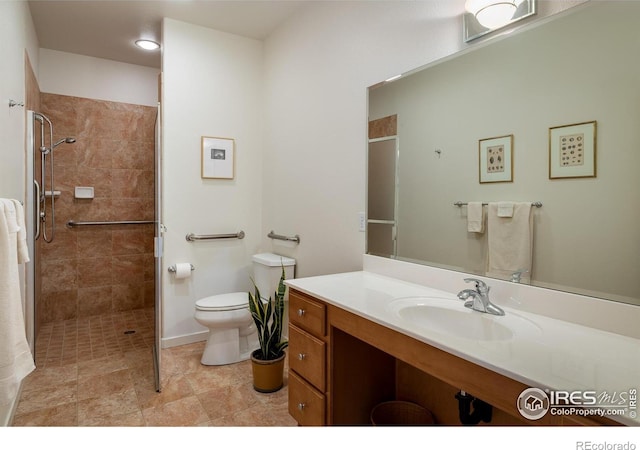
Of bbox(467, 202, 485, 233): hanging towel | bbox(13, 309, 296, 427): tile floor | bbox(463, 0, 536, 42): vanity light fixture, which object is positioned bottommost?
bbox(13, 309, 296, 427): tile floor

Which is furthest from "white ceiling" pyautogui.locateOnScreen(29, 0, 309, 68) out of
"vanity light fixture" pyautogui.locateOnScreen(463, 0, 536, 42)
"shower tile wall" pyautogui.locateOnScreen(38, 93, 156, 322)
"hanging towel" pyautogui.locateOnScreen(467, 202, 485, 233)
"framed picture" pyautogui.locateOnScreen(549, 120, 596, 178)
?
"framed picture" pyautogui.locateOnScreen(549, 120, 596, 178)

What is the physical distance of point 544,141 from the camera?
136 centimetres

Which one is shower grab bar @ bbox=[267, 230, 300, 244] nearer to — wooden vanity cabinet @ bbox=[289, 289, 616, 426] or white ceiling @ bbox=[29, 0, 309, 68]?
wooden vanity cabinet @ bbox=[289, 289, 616, 426]

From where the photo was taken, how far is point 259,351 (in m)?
2.31

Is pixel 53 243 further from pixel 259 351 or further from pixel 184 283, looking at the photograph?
pixel 259 351

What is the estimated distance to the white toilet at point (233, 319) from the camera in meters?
2.54

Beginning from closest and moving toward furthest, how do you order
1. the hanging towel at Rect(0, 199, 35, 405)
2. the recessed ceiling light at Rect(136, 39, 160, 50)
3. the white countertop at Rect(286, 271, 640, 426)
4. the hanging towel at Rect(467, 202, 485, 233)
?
1. the white countertop at Rect(286, 271, 640, 426)
2. the hanging towel at Rect(0, 199, 35, 405)
3. the hanging towel at Rect(467, 202, 485, 233)
4. the recessed ceiling light at Rect(136, 39, 160, 50)

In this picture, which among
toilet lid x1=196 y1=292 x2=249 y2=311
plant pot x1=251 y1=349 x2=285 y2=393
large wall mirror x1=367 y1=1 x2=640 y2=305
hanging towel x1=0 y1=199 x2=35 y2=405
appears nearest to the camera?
large wall mirror x1=367 y1=1 x2=640 y2=305

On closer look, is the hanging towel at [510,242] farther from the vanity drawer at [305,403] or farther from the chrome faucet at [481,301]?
the vanity drawer at [305,403]

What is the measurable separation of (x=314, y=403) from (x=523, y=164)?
4.46 feet

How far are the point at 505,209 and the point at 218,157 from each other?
2.39 meters

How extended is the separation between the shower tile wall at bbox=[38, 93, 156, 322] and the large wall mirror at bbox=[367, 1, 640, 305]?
3.11 m

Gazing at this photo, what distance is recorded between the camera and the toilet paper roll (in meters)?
2.93

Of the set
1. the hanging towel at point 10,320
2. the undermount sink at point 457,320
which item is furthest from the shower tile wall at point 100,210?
the undermount sink at point 457,320
